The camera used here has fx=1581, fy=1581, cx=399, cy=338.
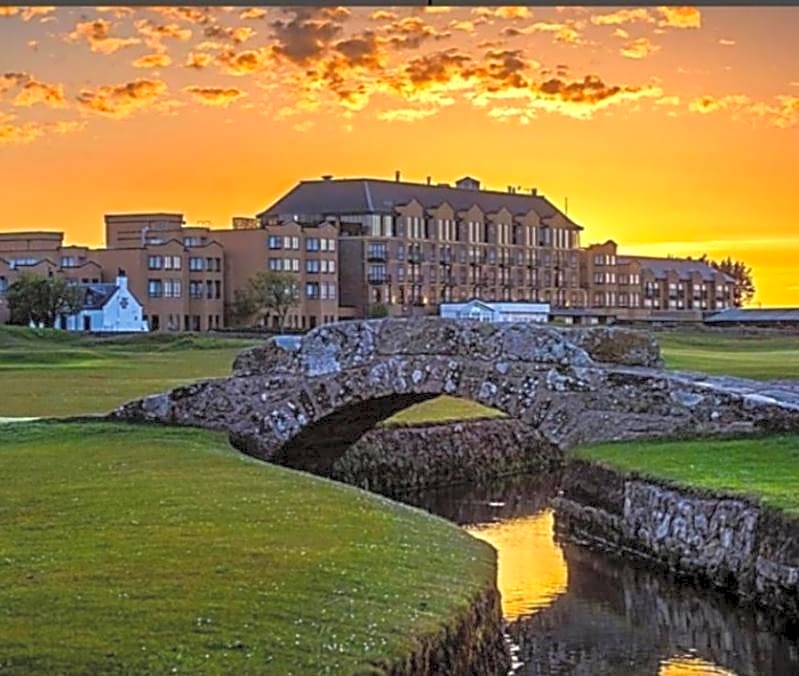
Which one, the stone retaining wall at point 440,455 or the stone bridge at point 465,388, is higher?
the stone bridge at point 465,388

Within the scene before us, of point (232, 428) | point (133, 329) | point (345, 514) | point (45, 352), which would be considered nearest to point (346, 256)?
point (133, 329)

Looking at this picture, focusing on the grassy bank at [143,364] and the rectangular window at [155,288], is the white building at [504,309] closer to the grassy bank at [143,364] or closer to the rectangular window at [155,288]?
the grassy bank at [143,364]

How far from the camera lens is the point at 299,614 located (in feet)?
17.1

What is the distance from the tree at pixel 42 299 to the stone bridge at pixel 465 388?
3833 cm

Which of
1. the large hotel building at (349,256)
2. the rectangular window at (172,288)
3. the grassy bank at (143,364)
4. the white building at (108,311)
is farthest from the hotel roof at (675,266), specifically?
the grassy bank at (143,364)

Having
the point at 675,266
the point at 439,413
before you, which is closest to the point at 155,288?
the point at 675,266

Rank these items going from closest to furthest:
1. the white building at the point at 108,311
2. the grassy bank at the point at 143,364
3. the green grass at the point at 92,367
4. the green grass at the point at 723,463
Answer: the green grass at the point at 723,463
the grassy bank at the point at 143,364
the green grass at the point at 92,367
the white building at the point at 108,311

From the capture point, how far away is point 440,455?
15.3m

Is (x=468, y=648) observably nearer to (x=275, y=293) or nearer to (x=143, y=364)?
→ (x=143, y=364)

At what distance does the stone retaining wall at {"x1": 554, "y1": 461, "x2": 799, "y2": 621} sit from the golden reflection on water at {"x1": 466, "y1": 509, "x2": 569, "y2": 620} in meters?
0.31

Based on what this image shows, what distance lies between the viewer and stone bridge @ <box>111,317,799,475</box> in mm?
10562

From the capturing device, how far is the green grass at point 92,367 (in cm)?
1934

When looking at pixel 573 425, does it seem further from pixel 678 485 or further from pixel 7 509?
pixel 7 509

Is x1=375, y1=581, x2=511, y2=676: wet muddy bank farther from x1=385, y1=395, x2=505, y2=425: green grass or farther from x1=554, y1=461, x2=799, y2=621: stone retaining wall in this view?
x1=385, y1=395, x2=505, y2=425: green grass
